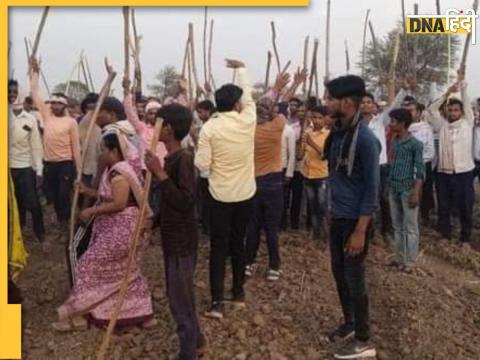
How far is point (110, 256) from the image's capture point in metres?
3.72

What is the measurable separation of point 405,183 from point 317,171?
1.20m

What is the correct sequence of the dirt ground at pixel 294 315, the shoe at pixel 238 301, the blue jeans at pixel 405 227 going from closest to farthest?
the dirt ground at pixel 294 315, the shoe at pixel 238 301, the blue jeans at pixel 405 227

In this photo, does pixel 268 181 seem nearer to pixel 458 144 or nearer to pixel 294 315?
pixel 294 315

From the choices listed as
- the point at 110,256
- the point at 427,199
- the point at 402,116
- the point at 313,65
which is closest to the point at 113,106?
the point at 110,256

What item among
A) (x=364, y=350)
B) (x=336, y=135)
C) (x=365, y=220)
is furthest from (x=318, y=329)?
(x=336, y=135)

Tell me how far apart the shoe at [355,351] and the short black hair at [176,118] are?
169cm

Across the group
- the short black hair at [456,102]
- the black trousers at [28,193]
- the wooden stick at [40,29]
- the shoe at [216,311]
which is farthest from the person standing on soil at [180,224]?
the short black hair at [456,102]

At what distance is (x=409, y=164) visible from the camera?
16.6 feet

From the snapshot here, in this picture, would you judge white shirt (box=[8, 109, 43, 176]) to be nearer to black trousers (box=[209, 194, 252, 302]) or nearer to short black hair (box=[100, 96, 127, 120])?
short black hair (box=[100, 96, 127, 120])

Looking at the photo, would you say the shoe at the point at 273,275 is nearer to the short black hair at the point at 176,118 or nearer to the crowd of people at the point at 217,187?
the crowd of people at the point at 217,187

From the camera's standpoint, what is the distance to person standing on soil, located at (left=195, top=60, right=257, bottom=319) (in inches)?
150

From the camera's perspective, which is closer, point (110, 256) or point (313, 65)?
point (110, 256)

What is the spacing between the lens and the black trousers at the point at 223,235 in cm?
390

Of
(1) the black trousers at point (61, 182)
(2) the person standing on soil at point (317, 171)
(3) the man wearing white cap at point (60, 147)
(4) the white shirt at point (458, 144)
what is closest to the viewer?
(2) the person standing on soil at point (317, 171)
